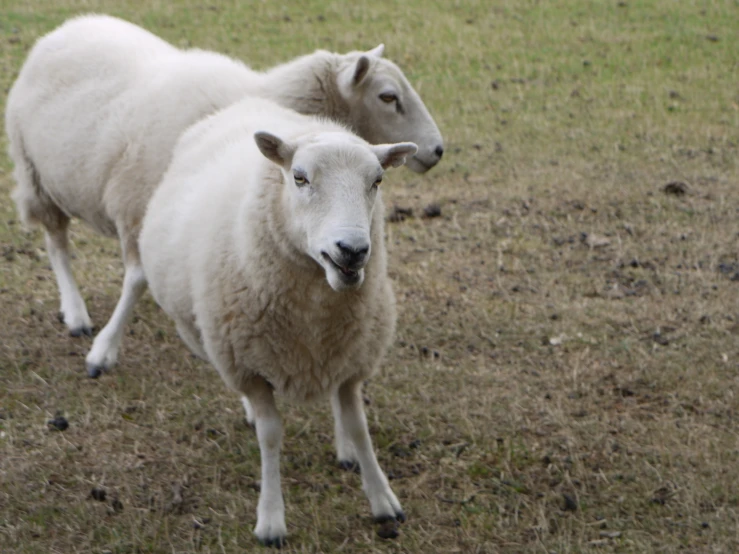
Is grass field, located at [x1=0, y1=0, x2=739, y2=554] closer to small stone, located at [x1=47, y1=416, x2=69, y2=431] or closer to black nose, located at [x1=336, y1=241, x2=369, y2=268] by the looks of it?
small stone, located at [x1=47, y1=416, x2=69, y2=431]

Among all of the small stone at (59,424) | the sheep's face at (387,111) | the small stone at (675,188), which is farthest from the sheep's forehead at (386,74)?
the small stone at (675,188)

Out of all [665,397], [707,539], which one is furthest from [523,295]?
[707,539]

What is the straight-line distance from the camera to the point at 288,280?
3.63m

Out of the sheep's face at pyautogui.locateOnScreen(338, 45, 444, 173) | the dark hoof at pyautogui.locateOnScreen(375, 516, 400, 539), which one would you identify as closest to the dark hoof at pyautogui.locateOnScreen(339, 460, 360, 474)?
the dark hoof at pyautogui.locateOnScreen(375, 516, 400, 539)

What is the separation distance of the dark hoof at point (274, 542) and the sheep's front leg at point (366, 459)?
0.38m

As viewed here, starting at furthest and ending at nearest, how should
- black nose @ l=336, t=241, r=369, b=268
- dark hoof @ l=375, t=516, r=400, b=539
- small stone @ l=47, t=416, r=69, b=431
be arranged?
small stone @ l=47, t=416, r=69, b=431
dark hoof @ l=375, t=516, r=400, b=539
black nose @ l=336, t=241, r=369, b=268

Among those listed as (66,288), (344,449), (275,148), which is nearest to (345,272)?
(275,148)

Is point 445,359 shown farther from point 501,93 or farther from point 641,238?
point 501,93

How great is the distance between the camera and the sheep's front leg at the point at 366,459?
3861 mm

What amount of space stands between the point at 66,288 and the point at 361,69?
1986 millimetres

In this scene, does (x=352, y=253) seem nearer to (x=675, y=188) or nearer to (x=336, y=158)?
(x=336, y=158)

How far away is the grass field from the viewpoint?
3.83 m

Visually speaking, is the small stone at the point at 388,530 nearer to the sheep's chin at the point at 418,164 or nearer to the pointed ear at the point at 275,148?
the pointed ear at the point at 275,148

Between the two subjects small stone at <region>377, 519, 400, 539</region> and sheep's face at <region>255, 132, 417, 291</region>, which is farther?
small stone at <region>377, 519, 400, 539</region>
